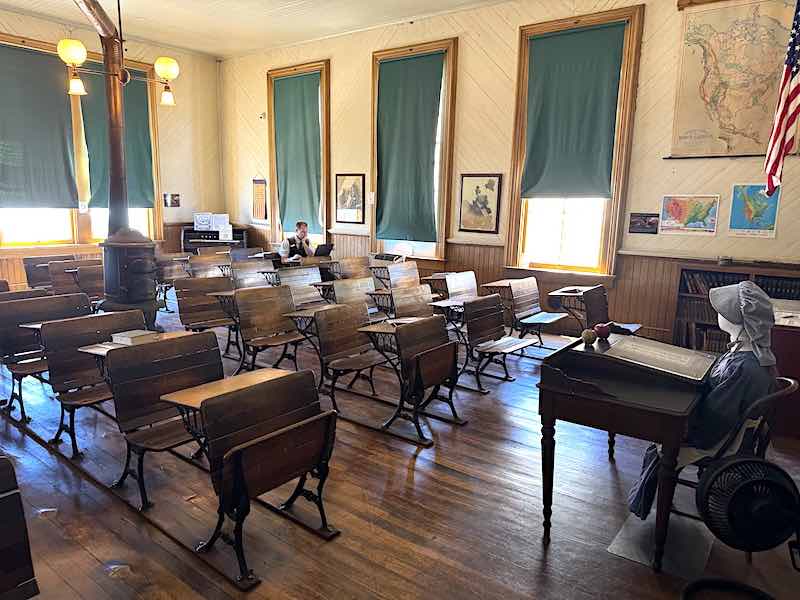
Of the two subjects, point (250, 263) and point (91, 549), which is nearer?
point (91, 549)

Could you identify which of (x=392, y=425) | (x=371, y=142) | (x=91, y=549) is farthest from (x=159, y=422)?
(x=371, y=142)

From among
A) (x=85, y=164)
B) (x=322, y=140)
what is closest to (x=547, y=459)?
(x=322, y=140)

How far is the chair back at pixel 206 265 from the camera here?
7265 mm

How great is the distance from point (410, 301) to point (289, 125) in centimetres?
627

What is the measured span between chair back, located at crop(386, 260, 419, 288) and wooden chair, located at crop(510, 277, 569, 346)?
4.86 feet

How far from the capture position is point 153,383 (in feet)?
10.2

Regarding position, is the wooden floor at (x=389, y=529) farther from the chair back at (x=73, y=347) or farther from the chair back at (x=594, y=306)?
the chair back at (x=594, y=306)

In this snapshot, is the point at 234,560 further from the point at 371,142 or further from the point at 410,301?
the point at 371,142

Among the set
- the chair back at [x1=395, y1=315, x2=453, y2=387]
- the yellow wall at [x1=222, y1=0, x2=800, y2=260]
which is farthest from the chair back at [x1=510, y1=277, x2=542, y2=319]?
the chair back at [x1=395, y1=315, x2=453, y2=387]

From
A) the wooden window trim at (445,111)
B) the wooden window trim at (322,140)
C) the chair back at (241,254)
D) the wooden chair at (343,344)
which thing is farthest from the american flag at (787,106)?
the chair back at (241,254)

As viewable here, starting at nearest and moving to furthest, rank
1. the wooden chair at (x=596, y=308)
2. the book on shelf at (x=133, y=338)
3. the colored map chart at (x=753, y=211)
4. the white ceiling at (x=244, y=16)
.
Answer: the book on shelf at (x=133, y=338), the wooden chair at (x=596, y=308), the colored map chart at (x=753, y=211), the white ceiling at (x=244, y=16)

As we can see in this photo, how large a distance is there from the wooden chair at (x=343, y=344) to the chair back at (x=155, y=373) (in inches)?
43.0

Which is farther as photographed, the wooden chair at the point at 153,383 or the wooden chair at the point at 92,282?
the wooden chair at the point at 92,282

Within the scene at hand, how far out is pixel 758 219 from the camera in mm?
6023
